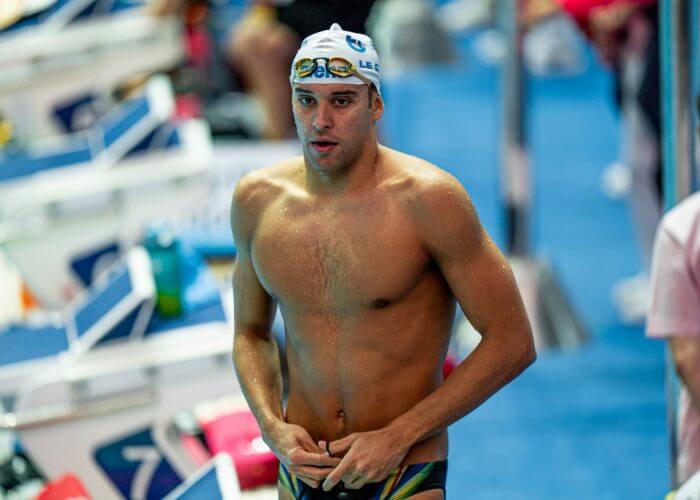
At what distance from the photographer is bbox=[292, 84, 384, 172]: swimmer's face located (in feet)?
8.13

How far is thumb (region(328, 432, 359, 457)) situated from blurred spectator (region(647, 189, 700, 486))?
958mm

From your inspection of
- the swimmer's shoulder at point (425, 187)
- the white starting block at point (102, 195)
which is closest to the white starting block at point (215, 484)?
the swimmer's shoulder at point (425, 187)

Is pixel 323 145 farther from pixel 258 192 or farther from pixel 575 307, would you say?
pixel 575 307

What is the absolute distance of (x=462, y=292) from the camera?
2.54 meters

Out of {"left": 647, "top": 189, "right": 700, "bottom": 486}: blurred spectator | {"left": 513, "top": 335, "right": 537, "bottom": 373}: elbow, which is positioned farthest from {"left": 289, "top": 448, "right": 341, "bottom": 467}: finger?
{"left": 647, "top": 189, "right": 700, "bottom": 486}: blurred spectator

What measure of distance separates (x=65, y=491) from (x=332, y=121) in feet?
5.52

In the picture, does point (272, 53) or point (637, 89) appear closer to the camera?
point (637, 89)

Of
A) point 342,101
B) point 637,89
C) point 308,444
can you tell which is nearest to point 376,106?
point 342,101

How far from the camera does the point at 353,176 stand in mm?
2551

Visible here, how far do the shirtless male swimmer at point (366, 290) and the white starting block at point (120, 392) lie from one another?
1.52 m

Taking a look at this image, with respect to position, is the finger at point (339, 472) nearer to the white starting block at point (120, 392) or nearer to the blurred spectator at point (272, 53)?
the white starting block at point (120, 392)

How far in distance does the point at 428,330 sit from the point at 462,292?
12cm

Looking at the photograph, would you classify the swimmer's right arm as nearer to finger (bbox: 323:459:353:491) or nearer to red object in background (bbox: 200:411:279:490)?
finger (bbox: 323:459:353:491)

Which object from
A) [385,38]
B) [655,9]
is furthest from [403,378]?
[385,38]
